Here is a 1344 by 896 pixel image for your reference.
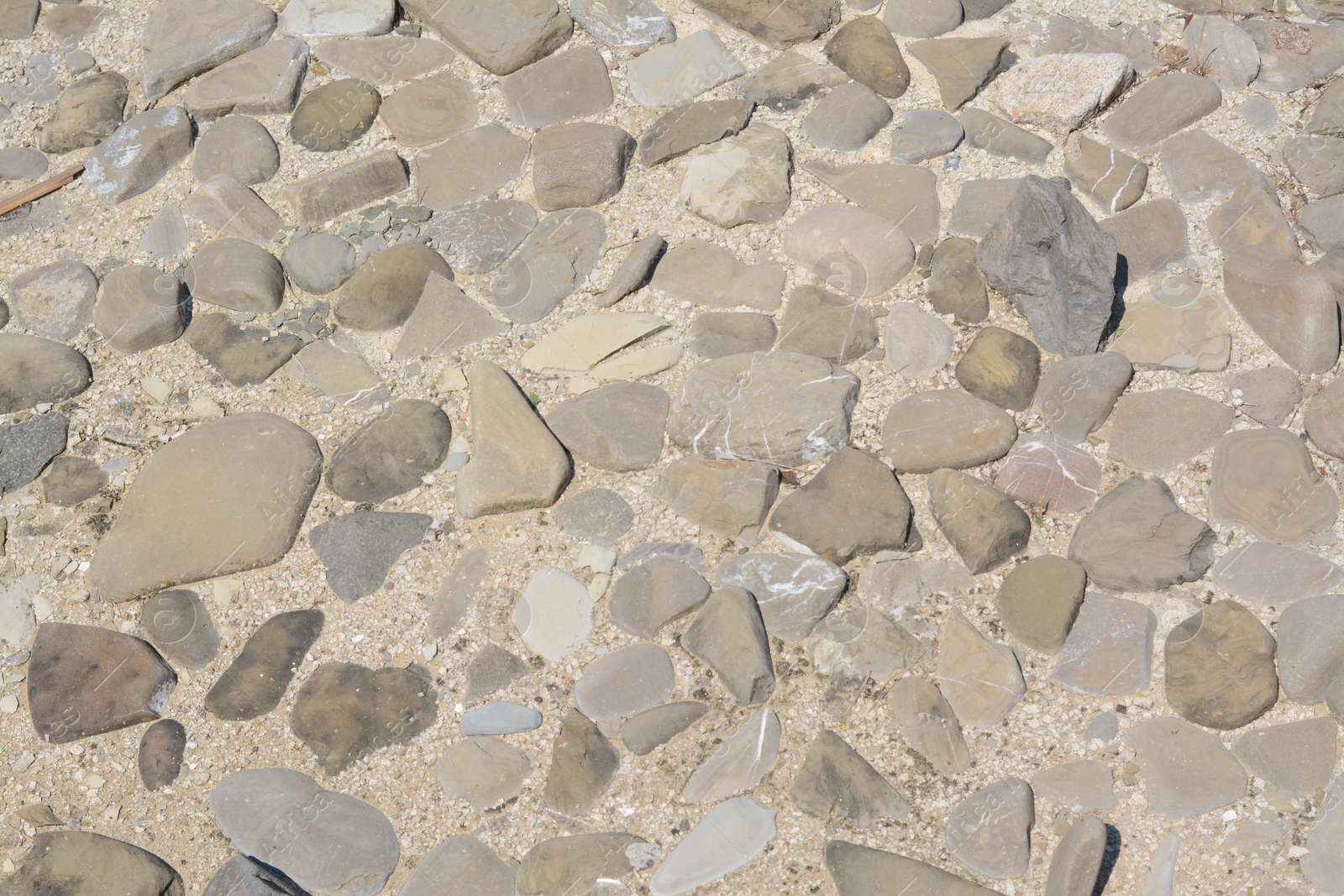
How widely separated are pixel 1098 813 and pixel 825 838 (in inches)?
16.9

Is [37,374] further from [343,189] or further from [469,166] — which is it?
[469,166]

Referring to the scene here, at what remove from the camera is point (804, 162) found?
221cm

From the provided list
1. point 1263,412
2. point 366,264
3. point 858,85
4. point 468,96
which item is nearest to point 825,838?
point 1263,412

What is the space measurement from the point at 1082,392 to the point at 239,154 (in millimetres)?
1915

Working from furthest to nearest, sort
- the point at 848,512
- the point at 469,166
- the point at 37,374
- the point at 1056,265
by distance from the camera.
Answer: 1. the point at 469,166
2. the point at 37,374
3. the point at 1056,265
4. the point at 848,512

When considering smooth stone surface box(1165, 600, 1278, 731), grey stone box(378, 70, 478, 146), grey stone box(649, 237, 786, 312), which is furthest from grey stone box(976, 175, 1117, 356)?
grey stone box(378, 70, 478, 146)

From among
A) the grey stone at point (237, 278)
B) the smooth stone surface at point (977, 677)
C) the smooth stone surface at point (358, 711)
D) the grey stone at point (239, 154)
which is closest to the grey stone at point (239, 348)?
the grey stone at point (237, 278)

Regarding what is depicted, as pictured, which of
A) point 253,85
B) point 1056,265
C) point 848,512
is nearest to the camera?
point 848,512

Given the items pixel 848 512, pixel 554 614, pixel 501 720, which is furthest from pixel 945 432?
pixel 501 720

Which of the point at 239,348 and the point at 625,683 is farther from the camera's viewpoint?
the point at 239,348

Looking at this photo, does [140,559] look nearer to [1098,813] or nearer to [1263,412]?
[1098,813]

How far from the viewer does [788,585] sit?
1.74m

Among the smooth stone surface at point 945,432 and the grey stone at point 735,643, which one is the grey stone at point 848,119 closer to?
the smooth stone surface at point 945,432

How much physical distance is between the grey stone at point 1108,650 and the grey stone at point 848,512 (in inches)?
12.7
